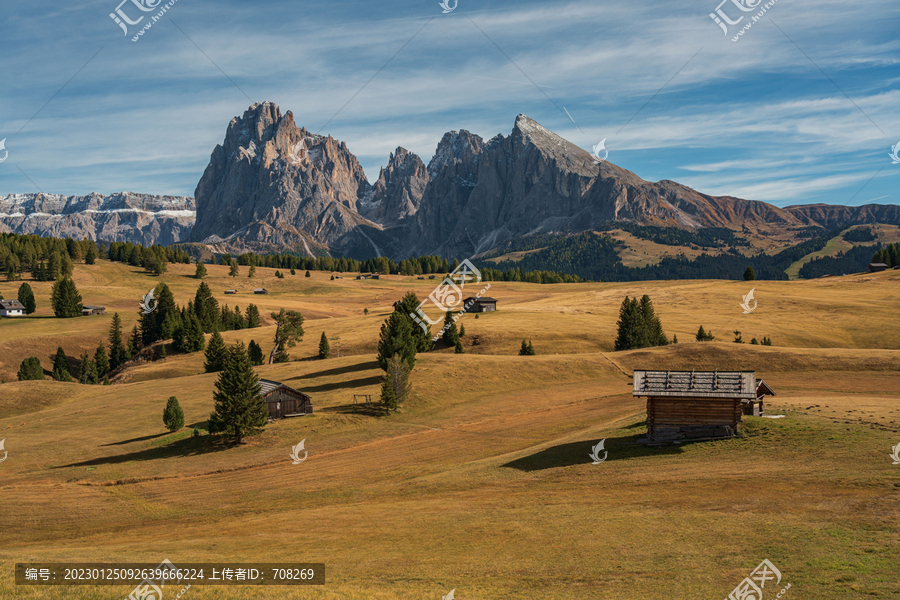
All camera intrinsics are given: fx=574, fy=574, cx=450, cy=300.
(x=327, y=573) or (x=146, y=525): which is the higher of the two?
(x=327, y=573)

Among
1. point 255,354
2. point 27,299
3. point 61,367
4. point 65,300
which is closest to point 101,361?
point 61,367

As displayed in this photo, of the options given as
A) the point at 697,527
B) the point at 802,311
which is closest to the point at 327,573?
the point at 697,527

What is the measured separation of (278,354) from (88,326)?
187 feet

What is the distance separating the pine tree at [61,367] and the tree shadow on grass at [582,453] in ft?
292

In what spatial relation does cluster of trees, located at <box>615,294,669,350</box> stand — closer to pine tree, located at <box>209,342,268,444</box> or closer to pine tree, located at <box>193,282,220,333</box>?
pine tree, located at <box>209,342,268,444</box>

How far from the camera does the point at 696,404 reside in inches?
1532

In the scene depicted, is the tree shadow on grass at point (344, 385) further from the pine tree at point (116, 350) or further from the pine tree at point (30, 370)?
the pine tree at point (116, 350)

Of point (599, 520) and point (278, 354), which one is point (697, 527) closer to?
point (599, 520)

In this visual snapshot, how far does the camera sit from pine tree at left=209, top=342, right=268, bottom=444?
2025 inches

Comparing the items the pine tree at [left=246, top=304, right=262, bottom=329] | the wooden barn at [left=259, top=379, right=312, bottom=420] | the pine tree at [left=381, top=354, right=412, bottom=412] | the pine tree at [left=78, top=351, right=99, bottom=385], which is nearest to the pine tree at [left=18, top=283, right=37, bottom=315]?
the pine tree at [left=78, top=351, right=99, bottom=385]

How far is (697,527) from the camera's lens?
2417 cm

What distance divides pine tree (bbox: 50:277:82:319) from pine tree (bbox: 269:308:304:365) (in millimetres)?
66376

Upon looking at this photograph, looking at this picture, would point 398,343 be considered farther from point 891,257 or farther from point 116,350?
point 891,257
